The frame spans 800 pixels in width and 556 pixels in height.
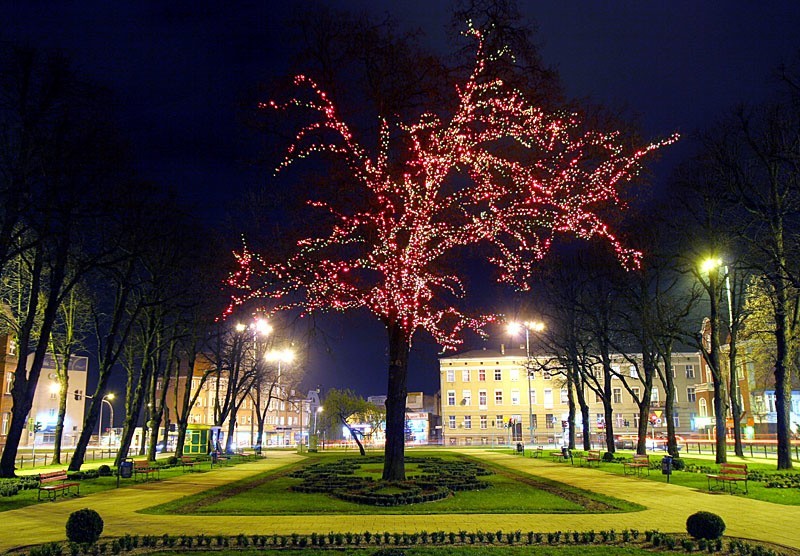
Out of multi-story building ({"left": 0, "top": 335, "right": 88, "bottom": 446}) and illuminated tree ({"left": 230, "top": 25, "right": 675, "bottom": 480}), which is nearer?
illuminated tree ({"left": 230, "top": 25, "right": 675, "bottom": 480})

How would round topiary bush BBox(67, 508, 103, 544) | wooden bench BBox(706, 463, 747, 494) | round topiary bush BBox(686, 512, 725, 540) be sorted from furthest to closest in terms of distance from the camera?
wooden bench BBox(706, 463, 747, 494) < round topiary bush BBox(686, 512, 725, 540) < round topiary bush BBox(67, 508, 103, 544)

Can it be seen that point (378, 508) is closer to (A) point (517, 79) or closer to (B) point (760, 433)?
(A) point (517, 79)

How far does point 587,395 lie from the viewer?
84500 millimetres

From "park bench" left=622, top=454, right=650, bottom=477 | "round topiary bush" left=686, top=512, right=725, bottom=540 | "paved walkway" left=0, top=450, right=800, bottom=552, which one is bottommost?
"park bench" left=622, top=454, right=650, bottom=477

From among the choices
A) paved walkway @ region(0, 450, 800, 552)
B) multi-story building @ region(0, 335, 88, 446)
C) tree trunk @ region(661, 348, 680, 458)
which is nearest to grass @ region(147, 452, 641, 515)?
paved walkway @ region(0, 450, 800, 552)

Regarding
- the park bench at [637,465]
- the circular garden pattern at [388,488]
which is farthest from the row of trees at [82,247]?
the park bench at [637,465]

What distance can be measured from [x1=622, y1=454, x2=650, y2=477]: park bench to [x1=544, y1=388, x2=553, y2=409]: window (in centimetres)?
5137

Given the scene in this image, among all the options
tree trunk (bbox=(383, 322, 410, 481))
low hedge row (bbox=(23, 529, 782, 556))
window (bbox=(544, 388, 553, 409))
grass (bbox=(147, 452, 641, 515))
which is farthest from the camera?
window (bbox=(544, 388, 553, 409))

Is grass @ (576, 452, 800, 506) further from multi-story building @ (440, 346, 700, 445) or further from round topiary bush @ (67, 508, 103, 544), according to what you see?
multi-story building @ (440, 346, 700, 445)

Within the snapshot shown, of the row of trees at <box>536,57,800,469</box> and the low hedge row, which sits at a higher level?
the row of trees at <box>536,57,800,469</box>

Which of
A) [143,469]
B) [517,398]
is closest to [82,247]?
[143,469]

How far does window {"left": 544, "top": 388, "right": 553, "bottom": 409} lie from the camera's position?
83.8m

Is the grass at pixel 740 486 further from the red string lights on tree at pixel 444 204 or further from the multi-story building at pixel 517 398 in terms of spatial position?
the multi-story building at pixel 517 398

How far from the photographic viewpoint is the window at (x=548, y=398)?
83.8m
